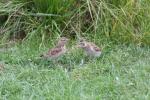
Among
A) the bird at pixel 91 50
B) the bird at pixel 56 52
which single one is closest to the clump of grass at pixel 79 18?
the bird at pixel 91 50

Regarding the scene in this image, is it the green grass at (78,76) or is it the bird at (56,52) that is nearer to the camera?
the green grass at (78,76)

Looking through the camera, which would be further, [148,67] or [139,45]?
[139,45]

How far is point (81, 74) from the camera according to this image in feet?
15.9

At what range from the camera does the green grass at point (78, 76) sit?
4285 mm

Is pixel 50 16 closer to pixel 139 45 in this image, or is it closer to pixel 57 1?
pixel 57 1

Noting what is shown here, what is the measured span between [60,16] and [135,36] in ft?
3.47

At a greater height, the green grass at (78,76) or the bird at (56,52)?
the bird at (56,52)

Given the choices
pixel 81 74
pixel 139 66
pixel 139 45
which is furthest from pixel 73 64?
pixel 139 45

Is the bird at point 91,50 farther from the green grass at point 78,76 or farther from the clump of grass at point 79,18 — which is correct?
the clump of grass at point 79,18

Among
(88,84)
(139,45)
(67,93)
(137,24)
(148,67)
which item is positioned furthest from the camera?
(137,24)

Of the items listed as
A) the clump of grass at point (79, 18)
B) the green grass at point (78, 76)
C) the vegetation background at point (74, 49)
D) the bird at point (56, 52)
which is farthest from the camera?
the clump of grass at point (79, 18)

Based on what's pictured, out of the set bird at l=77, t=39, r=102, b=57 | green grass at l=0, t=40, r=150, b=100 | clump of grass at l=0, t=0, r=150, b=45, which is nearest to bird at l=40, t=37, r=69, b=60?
green grass at l=0, t=40, r=150, b=100

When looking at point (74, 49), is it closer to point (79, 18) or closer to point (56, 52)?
point (56, 52)

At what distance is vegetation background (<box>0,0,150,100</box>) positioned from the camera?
Answer: 441cm
